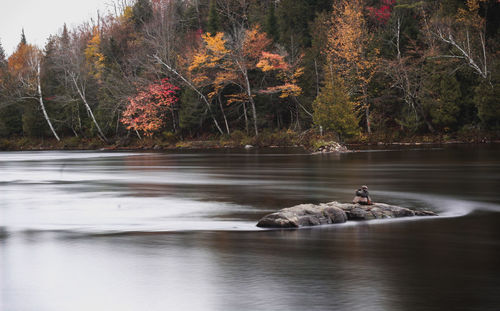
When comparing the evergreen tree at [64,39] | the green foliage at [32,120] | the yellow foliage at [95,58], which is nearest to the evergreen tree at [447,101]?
the yellow foliage at [95,58]

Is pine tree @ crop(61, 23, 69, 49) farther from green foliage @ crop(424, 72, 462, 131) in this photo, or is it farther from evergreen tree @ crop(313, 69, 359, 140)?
green foliage @ crop(424, 72, 462, 131)

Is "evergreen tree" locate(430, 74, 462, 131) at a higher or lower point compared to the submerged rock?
higher

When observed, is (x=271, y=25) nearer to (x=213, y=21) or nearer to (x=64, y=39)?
(x=213, y=21)

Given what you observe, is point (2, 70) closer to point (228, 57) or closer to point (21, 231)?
point (228, 57)

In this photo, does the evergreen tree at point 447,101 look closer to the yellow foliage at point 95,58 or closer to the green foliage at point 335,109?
the green foliage at point 335,109

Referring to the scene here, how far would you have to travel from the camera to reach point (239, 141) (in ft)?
203

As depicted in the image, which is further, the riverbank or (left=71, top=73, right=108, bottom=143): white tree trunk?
(left=71, top=73, right=108, bottom=143): white tree trunk

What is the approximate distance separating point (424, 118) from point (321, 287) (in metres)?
46.7

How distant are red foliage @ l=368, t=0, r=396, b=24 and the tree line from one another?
0.48ft

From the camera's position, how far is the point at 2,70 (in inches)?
3359

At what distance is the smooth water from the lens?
754 centimetres

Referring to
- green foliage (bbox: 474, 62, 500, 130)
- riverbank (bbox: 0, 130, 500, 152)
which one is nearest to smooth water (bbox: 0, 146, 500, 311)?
green foliage (bbox: 474, 62, 500, 130)

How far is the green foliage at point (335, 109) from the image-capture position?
161 ft

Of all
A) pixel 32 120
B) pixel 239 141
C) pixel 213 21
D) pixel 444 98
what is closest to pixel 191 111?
pixel 239 141
